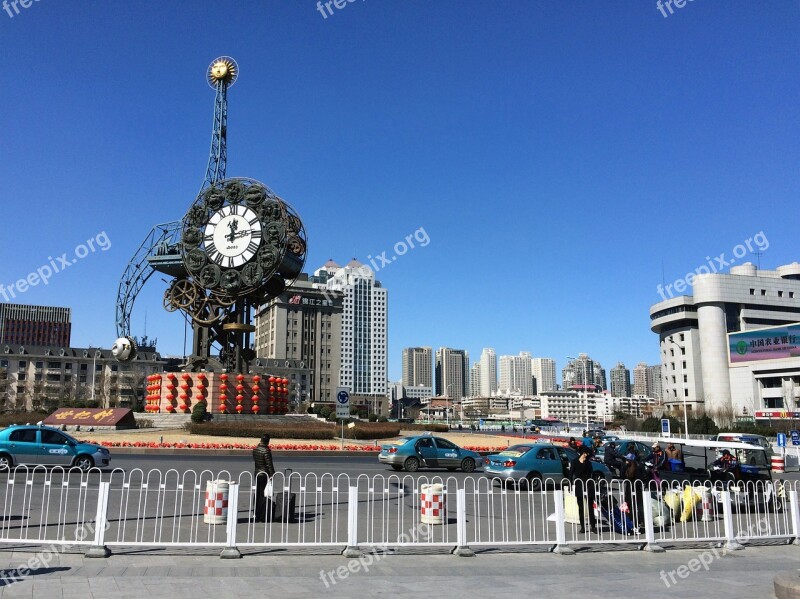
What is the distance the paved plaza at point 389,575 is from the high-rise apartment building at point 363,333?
178 metres

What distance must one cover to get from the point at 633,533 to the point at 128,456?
23.4 m

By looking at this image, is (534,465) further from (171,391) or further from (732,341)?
(732,341)

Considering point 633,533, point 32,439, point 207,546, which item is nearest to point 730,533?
point 633,533

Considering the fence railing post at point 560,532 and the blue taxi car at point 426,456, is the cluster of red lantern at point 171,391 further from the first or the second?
the fence railing post at point 560,532

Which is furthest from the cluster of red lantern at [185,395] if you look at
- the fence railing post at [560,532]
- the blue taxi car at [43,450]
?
the fence railing post at [560,532]

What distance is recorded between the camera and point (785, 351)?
89.4 m

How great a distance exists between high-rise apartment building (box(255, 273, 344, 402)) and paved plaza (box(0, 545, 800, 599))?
13627 cm

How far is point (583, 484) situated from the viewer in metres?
12.8

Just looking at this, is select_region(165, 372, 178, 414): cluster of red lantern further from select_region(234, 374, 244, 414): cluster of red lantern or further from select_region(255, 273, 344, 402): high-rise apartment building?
select_region(255, 273, 344, 402): high-rise apartment building

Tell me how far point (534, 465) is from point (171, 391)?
39.3m

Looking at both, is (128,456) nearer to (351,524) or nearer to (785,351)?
(351,524)

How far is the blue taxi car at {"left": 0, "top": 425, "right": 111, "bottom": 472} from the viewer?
66.9 ft

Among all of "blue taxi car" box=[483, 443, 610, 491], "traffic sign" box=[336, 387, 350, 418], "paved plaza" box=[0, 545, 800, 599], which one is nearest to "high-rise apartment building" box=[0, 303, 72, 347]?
"traffic sign" box=[336, 387, 350, 418]

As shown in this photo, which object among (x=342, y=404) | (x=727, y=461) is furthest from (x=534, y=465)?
(x=342, y=404)
